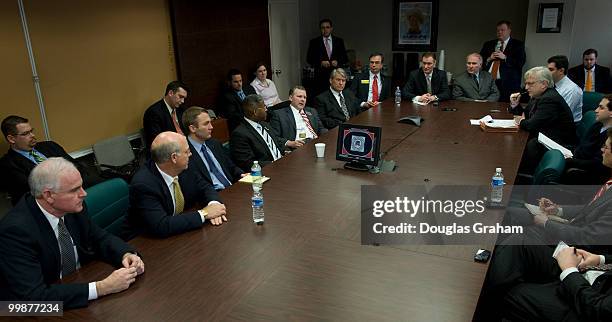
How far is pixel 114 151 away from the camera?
5.26 meters

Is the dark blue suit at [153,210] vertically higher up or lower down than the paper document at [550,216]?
higher up

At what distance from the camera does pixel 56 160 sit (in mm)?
2191

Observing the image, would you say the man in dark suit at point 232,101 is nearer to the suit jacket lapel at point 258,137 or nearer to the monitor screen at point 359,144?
the suit jacket lapel at point 258,137

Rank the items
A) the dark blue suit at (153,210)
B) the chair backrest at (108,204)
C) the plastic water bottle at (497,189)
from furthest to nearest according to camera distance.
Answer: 1. the plastic water bottle at (497,189)
2. the chair backrest at (108,204)
3. the dark blue suit at (153,210)

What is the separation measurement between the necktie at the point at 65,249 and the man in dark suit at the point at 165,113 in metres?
3.28

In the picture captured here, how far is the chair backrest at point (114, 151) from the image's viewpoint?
5082mm

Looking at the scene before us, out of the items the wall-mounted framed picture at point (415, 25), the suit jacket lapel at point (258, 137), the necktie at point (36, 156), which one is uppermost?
the wall-mounted framed picture at point (415, 25)

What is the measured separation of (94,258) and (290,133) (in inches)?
112

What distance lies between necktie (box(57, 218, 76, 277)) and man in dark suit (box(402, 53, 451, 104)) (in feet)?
16.3

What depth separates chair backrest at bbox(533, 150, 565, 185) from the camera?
11.3 ft

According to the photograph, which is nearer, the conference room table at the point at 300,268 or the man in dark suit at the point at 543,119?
the conference room table at the point at 300,268

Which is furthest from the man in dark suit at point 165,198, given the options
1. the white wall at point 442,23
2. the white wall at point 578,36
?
the white wall at point 442,23

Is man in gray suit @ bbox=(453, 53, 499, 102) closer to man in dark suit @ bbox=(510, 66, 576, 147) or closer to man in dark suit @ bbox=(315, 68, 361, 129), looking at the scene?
man in dark suit @ bbox=(510, 66, 576, 147)

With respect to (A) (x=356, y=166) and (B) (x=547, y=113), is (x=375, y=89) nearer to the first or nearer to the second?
(B) (x=547, y=113)
